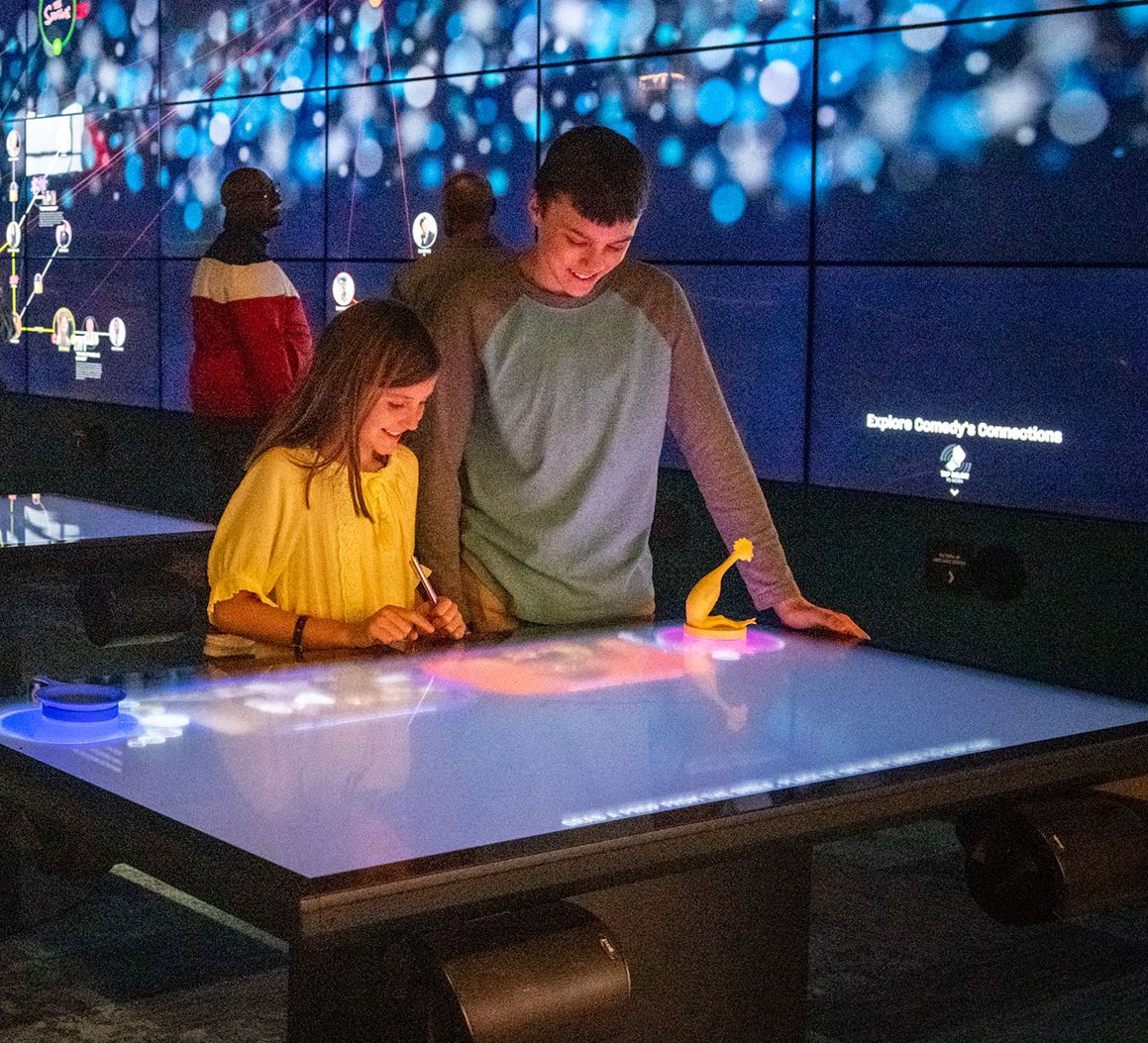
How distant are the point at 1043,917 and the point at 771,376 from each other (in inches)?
114

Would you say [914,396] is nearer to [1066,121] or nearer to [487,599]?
[1066,121]

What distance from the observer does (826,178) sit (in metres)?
4.49

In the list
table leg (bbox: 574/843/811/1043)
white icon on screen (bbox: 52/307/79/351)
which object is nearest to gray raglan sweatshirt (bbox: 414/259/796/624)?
table leg (bbox: 574/843/811/1043)

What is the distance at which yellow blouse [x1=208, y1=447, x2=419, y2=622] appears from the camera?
2.36 metres

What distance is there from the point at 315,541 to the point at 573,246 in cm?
53

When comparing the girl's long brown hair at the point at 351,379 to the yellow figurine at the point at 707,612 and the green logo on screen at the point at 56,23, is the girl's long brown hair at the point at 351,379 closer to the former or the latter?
the yellow figurine at the point at 707,612

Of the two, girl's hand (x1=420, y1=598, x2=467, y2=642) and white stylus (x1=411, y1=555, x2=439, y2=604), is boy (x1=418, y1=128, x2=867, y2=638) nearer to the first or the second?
white stylus (x1=411, y1=555, x2=439, y2=604)

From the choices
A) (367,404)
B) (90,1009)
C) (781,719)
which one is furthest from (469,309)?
(90,1009)

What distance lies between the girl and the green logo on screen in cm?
562

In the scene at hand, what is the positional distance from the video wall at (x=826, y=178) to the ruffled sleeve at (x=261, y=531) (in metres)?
2.24

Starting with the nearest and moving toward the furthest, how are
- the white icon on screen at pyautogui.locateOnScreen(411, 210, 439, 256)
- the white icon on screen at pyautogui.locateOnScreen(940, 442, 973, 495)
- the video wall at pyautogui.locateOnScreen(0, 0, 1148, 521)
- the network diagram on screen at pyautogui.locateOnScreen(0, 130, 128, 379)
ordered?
1. the video wall at pyautogui.locateOnScreen(0, 0, 1148, 521)
2. the white icon on screen at pyautogui.locateOnScreen(940, 442, 973, 495)
3. the white icon on screen at pyautogui.locateOnScreen(411, 210, 439, 256)
4. the network diagram on screen at pyautogui.locateOnScreen(0, 130, 128, 379)

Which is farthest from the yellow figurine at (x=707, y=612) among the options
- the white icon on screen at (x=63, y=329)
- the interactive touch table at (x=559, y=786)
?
the white icon on screen at (x=63, y=329)

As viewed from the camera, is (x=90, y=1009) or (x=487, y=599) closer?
(x=487, y=599)

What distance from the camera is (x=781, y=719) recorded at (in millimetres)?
1997
